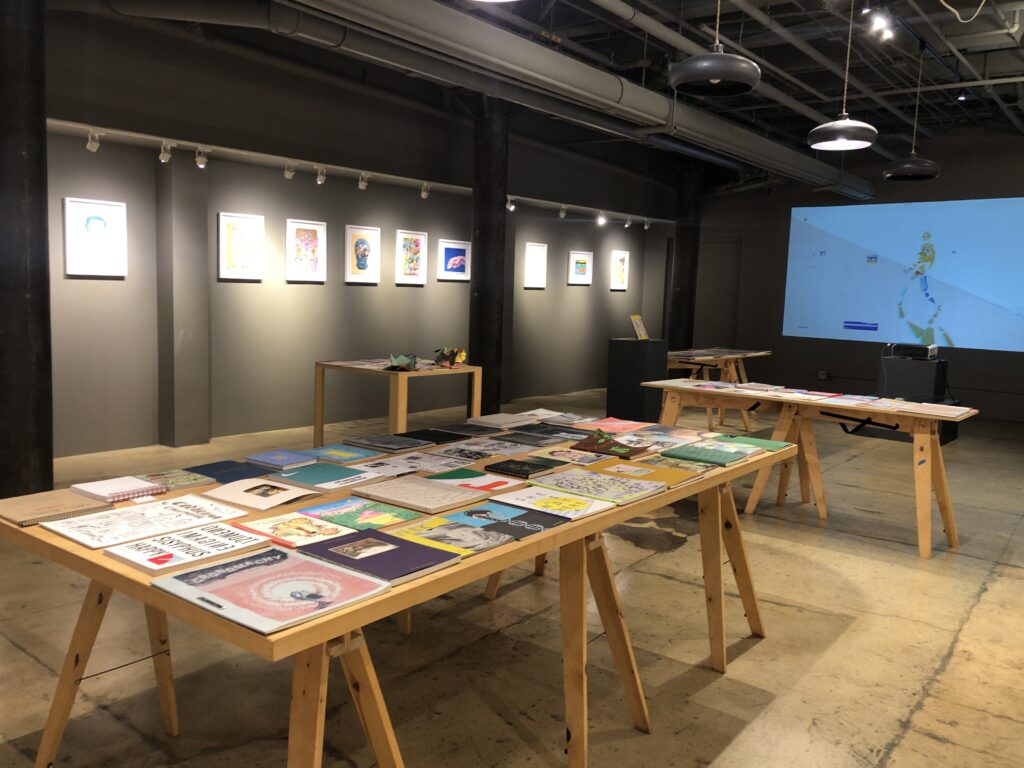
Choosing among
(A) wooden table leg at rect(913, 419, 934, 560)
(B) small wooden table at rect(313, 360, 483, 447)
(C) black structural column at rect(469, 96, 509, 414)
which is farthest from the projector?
(B) small wooden table at rect(313, 360, 483, 447)

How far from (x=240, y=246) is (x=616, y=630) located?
5732 millimetres

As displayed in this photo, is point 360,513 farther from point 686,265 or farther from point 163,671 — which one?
point 686,265

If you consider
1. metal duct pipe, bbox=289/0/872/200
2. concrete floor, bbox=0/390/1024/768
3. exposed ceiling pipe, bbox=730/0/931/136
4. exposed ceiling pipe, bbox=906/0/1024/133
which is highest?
exposed ceiling pipe, bbox=906/0/1024/133

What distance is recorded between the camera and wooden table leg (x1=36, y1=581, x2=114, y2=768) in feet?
7.07

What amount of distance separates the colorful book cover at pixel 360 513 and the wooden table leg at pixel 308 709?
49cm

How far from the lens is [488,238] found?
8.05 meters

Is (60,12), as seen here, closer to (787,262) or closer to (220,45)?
(220,45)

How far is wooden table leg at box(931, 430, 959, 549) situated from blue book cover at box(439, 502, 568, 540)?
342cm

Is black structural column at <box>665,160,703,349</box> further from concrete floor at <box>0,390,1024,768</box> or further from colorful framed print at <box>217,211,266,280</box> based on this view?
concrete floor at <box>0,390,1024,768</box>

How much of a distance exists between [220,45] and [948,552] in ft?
21.1

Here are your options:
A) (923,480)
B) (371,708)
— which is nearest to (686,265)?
(923,480)

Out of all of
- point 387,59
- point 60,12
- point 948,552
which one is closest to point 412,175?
point 387,59

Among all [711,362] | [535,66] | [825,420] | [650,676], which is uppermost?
[535,66]

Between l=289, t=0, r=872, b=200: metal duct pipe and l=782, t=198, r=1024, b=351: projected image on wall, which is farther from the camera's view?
l=782, t=198, r=1024, b=351: projected image on wall
